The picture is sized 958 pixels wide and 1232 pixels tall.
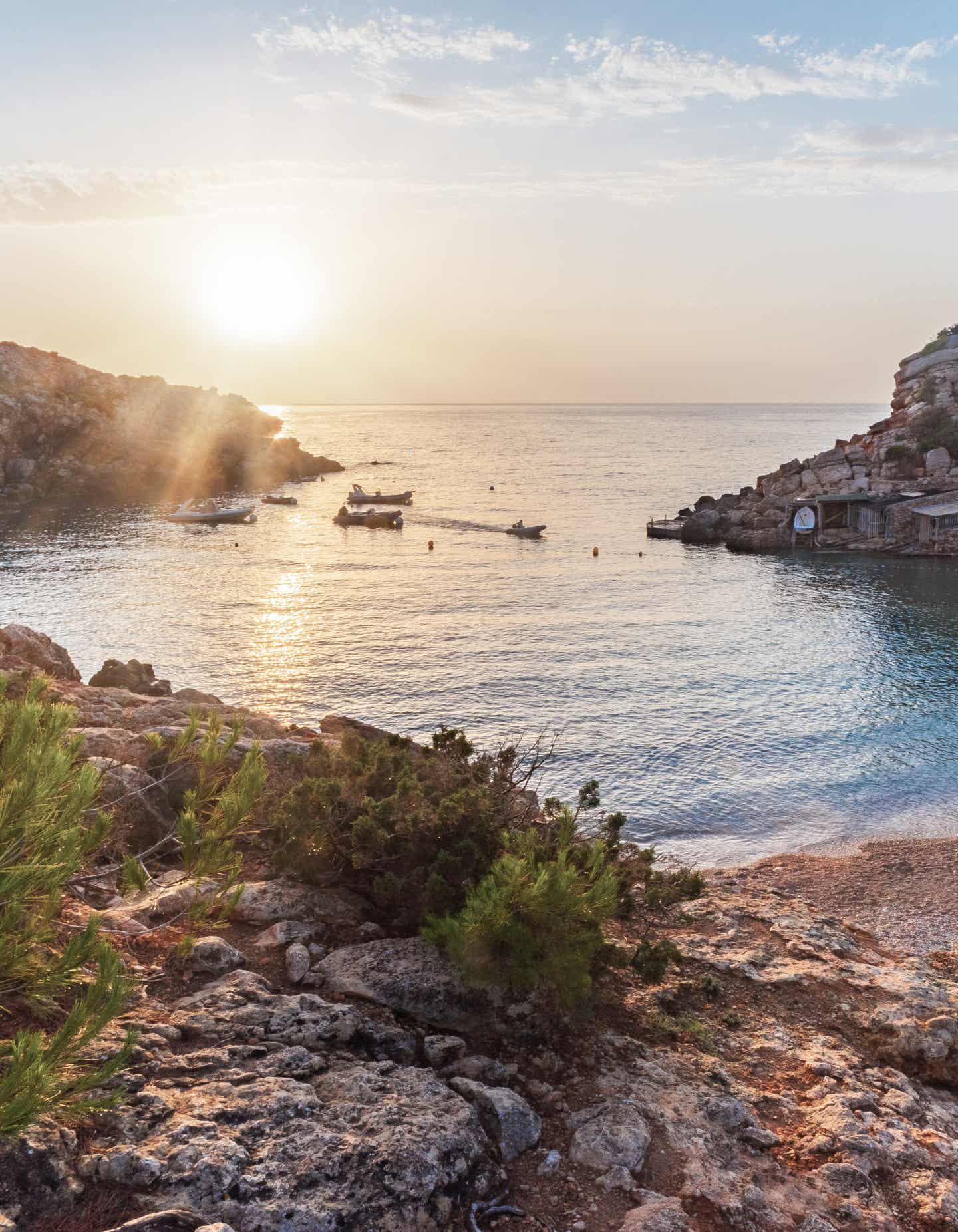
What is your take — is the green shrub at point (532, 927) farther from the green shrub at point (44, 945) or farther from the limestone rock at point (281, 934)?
the green shrub at point (44, 945)

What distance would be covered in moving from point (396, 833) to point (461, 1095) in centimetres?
269

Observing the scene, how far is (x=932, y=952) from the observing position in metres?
12.4

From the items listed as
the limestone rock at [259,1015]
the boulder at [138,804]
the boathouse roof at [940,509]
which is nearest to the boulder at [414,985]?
the limestone rock at [259,1015]

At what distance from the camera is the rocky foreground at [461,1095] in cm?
496

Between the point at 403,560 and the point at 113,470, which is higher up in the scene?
the point at 113,470

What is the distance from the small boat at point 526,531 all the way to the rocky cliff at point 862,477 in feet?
36.6

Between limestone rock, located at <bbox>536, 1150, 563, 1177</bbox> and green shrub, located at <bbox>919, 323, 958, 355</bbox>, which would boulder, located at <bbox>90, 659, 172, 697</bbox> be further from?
green shrub, located at <bbox>919, 323, 958, 355</bbox>

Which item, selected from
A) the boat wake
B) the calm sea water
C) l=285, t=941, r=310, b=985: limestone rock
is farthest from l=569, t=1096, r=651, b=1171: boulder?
the boat wake

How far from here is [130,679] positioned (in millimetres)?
22906

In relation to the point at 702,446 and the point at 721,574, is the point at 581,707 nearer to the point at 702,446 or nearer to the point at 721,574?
the point at 721,574

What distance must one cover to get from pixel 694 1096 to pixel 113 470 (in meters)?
93.9

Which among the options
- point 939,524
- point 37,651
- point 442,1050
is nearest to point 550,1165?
point 442,1050

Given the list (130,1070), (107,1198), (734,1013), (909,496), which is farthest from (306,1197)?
(909,496)

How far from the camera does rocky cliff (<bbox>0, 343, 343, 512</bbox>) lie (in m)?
84.5
